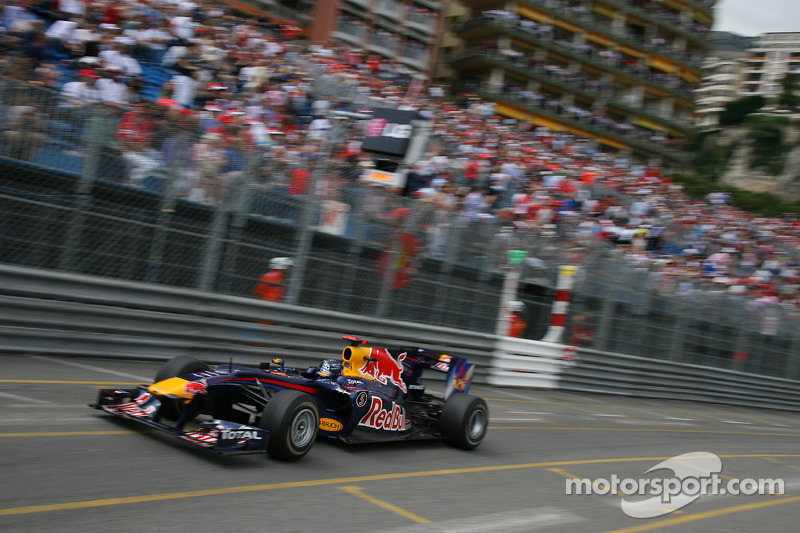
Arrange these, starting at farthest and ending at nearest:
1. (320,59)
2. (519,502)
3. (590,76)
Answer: (590,76)
(320,59)
(519,502)

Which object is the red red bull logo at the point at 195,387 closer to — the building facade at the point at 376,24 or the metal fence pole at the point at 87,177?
the metal fence pole at the point at 87,177

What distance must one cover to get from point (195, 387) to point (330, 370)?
1.66 m

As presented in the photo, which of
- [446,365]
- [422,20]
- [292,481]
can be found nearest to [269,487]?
[292,481]

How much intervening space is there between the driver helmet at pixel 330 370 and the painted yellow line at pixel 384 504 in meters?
1.45

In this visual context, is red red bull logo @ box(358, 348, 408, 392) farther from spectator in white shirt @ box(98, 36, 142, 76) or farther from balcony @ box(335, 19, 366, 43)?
balcony @ box(335, 19, 366, 43)

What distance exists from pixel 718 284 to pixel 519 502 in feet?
54.3

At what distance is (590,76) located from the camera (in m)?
38.7

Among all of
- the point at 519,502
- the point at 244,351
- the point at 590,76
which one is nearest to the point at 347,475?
the point at 519,502

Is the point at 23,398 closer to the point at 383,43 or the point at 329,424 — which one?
the point at 329,424

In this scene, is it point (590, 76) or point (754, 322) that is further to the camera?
point (590, 76)

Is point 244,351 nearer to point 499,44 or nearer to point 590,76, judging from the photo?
point 499,44

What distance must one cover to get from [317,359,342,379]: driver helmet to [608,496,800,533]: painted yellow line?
2.78 metres

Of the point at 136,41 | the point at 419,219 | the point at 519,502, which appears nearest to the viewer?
the point at 519,502

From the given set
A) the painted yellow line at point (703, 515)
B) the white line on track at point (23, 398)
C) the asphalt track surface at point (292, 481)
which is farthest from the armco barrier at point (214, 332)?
the painted yellow line at point (703, 515)
